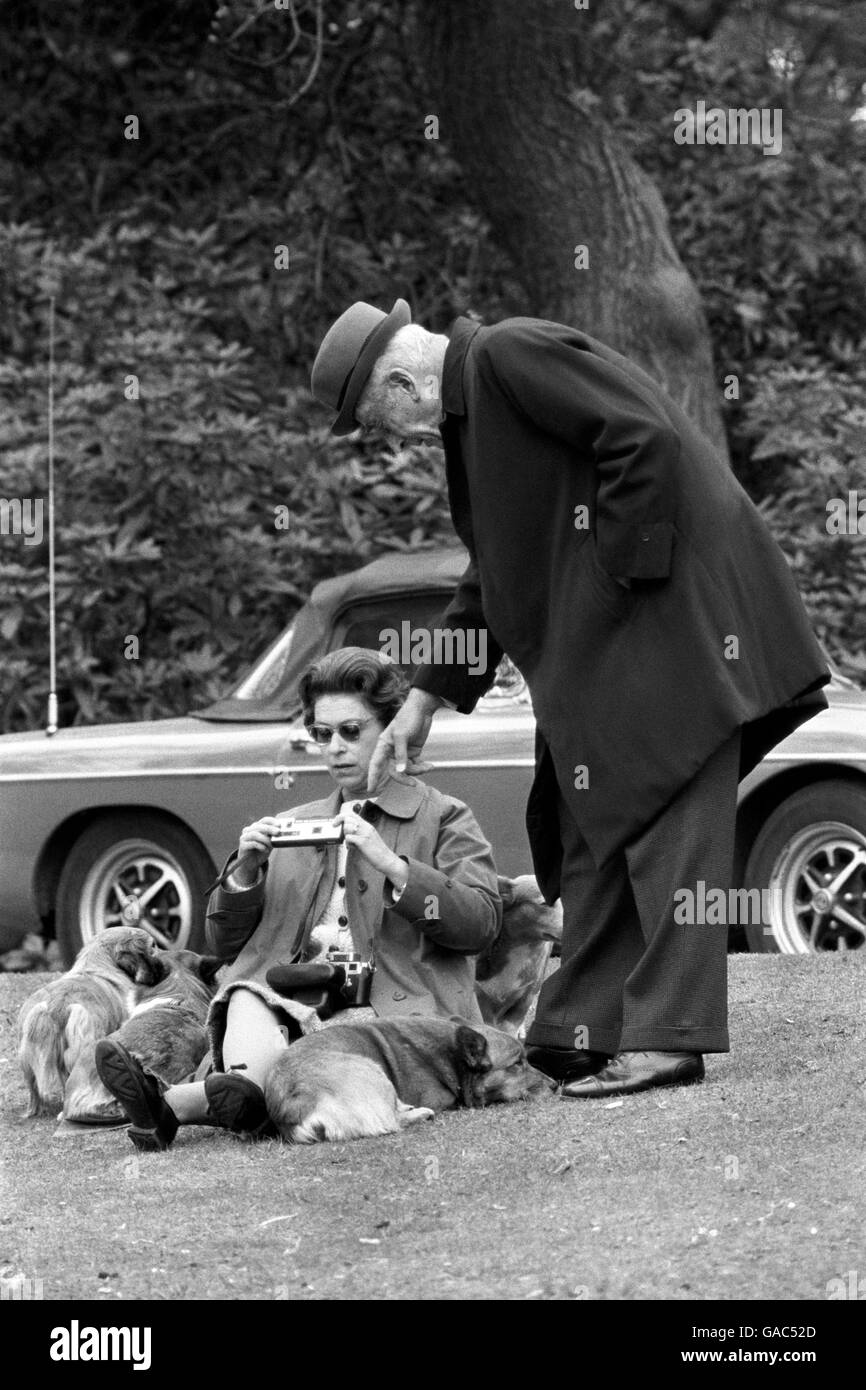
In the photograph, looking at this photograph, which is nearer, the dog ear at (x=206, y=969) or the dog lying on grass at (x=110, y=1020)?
the dog lying on grass at (x=110, y=1020)

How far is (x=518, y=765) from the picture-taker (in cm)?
838

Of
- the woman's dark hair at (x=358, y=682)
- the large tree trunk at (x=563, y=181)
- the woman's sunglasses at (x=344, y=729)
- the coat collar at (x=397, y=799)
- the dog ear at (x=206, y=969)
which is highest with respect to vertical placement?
the large tree trunk at (x=563, y=181)

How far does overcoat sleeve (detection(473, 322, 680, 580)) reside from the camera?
4.86 meters

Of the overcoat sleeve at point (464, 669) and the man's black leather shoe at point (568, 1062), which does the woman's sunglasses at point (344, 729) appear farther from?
the man's black leather shoe at point (568, 1062)

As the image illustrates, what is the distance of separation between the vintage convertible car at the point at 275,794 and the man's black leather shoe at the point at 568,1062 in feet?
9.34

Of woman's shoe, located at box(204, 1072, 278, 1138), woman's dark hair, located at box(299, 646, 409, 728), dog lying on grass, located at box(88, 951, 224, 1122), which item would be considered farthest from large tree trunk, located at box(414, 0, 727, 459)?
woman's shoe, located at box(204, 1072, 278, 1138)

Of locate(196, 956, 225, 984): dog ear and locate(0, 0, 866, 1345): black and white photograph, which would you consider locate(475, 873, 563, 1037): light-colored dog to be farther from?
locate(196, 956, 225, 984): dog ear

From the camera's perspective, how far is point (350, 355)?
5.04 meters

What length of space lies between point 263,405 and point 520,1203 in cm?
937

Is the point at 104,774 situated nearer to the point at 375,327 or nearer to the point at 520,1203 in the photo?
the point at 375,327

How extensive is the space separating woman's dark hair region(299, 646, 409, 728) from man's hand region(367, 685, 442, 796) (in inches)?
6.0

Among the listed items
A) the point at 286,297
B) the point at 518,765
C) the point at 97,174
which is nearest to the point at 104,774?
the point at 518,765

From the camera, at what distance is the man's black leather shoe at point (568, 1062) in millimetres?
5340

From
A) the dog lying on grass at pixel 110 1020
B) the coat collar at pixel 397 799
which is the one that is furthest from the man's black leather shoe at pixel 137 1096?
the coat collar at pixel 397 799
